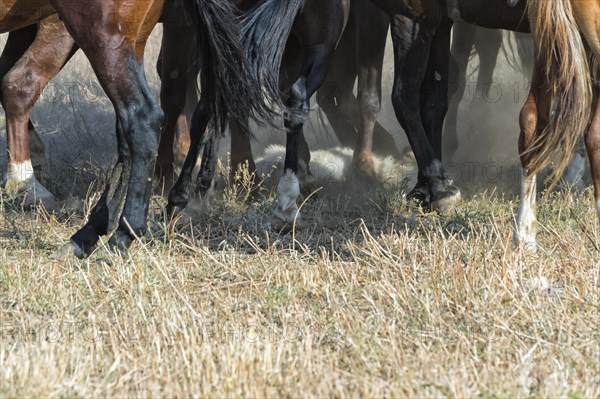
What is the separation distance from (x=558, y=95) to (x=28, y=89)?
11.3ft

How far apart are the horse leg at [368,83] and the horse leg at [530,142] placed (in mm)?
3558

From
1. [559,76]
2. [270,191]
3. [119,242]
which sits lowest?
[270,191]

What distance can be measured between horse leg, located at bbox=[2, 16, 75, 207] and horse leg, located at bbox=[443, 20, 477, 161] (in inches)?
133

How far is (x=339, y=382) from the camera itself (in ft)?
10.4

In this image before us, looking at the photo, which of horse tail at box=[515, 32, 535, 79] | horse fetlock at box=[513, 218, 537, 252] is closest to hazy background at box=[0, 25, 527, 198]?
horse tail at box=[515, 32, 535, 79]

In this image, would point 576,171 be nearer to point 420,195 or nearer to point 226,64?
point 420,195

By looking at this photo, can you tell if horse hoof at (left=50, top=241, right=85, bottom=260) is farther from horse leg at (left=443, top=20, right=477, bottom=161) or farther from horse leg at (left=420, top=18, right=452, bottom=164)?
horse leg at (left=443, top=20, right=477, bottom=161)

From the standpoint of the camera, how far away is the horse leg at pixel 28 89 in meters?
6.38

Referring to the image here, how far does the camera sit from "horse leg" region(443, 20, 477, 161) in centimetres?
870

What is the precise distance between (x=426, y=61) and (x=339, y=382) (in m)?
3.93

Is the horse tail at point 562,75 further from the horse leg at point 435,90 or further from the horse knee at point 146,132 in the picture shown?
the horse leg at point 435,90

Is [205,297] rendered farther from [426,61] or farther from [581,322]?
[426,61]

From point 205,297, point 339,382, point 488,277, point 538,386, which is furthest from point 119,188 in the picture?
point 538,386

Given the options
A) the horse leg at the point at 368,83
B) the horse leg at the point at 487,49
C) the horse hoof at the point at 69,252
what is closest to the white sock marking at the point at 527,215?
the horse hoof at the point at 69,252
